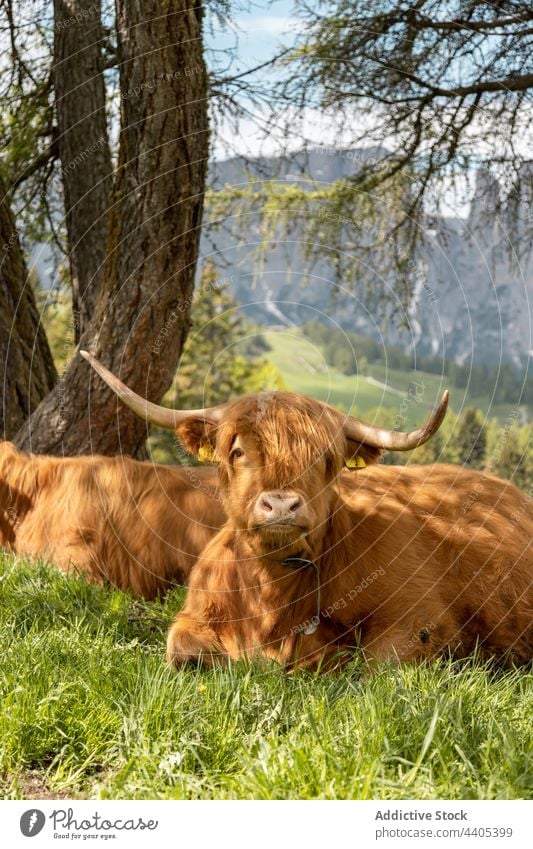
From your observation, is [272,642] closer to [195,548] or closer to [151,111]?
[195,548]

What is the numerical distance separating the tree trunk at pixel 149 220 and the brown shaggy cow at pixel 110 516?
0.67m

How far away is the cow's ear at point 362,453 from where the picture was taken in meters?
4.98

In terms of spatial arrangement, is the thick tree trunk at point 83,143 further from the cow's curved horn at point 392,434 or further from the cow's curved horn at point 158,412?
the cow's curved horn at point 392,434

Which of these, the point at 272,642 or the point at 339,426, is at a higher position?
the point at 339,426

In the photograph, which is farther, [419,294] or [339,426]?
[419,294]

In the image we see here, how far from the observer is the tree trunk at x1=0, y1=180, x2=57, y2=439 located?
328 inches

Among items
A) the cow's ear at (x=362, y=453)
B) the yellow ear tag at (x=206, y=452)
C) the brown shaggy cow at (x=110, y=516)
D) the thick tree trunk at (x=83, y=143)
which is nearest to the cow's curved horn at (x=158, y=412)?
the yellow ear tag at (x=206, y=452)

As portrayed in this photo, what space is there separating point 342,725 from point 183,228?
4.65m

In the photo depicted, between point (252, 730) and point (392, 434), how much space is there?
168 cm

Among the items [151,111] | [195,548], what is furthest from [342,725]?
[151,111]

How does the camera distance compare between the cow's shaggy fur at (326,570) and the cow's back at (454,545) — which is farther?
the cow's back at (454,545)
